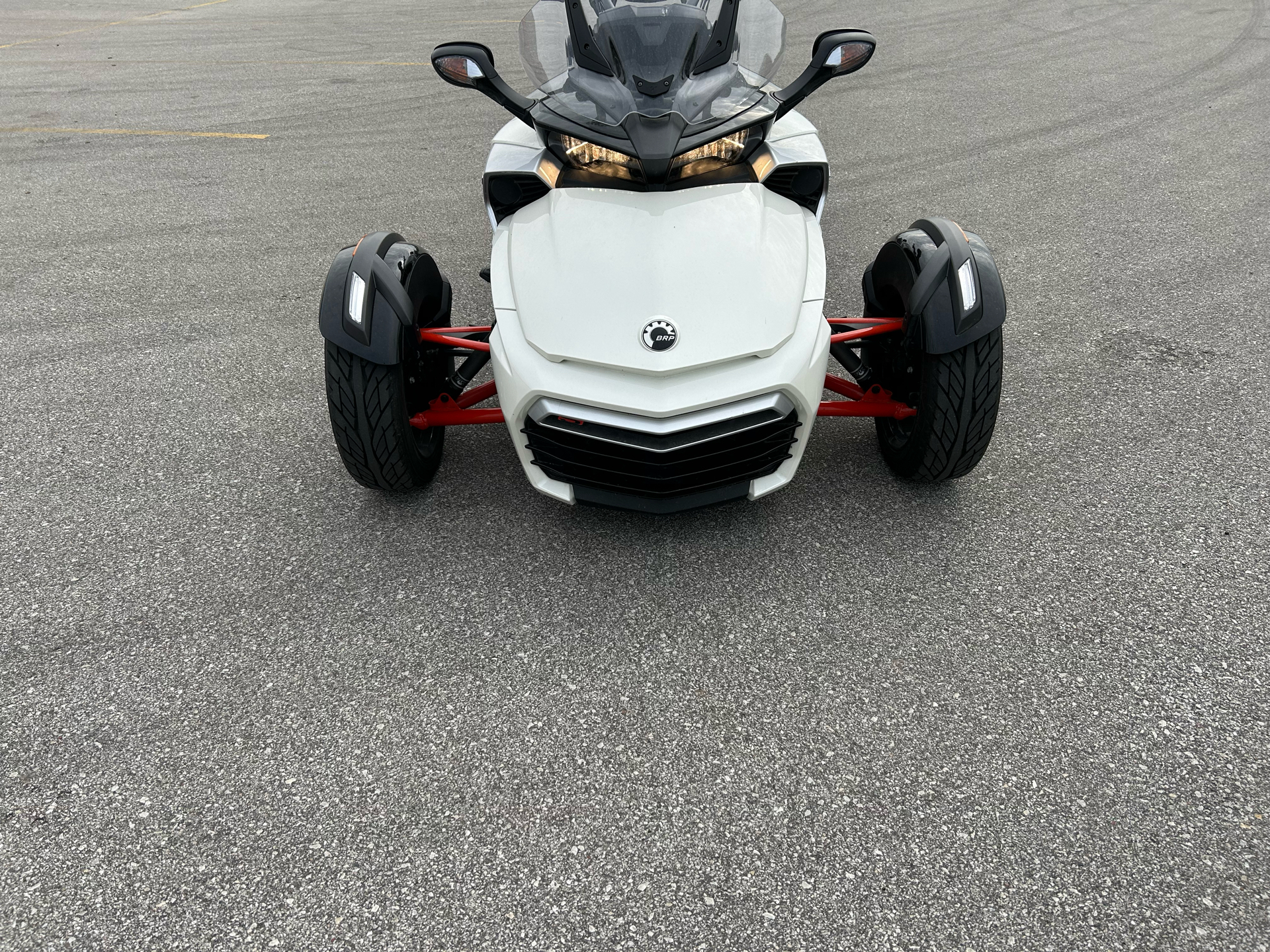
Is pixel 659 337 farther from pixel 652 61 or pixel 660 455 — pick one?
pixel 652 61

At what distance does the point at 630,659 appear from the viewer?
108 inches

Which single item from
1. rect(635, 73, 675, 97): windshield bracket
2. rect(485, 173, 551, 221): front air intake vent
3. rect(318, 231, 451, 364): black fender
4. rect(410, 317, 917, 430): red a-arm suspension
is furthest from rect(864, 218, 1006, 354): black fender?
rect(318, 231, 451, 364): black fender

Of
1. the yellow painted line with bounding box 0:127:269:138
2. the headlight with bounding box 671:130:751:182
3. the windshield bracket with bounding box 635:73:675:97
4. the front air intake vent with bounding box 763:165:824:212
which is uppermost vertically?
the windshield bracket with bounding box 635:73:675:97

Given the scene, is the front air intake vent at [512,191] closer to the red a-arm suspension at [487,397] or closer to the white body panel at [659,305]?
the white body panel at [659,305]

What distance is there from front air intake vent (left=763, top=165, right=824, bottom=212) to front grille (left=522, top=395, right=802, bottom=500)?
102 centimetres

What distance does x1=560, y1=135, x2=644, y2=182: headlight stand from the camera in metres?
3.05

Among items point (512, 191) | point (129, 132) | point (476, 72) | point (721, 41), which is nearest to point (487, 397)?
point (512, 191)

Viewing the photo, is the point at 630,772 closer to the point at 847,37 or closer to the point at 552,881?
the point at 552,881

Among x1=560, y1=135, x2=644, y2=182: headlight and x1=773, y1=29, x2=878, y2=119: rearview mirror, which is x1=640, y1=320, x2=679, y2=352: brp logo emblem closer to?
x1=560, y1=135, x2=644, y2=182: headlight

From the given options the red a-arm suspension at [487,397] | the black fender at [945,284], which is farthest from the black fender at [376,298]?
the black fender at [945,284]

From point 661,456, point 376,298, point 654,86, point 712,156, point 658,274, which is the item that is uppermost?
point 654,86

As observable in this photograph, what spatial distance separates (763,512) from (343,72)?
9.23 metres

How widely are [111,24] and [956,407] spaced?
15.4 metres

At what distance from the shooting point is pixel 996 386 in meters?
3.03
